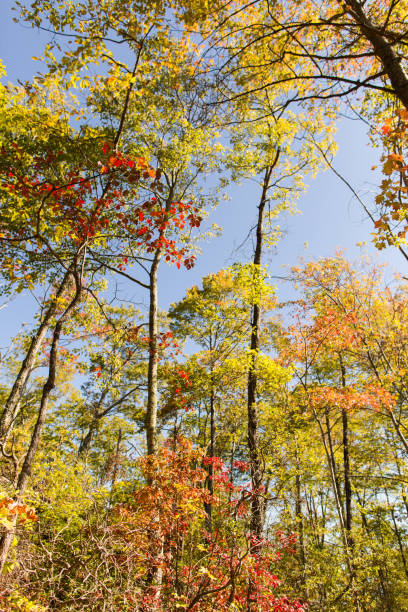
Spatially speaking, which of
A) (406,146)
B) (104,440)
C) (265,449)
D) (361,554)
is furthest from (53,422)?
(406,146)

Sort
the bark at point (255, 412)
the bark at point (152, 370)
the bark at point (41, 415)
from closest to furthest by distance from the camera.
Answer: the bark at point (41, 415) < the bark at point (255, 412) < the bark at point (152, 370)

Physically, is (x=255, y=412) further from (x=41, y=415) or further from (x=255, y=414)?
(x=41, y=415)

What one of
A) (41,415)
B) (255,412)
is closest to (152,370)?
(255,412)

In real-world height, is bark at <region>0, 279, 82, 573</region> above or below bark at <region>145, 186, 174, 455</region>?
below

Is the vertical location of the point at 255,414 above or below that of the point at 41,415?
above

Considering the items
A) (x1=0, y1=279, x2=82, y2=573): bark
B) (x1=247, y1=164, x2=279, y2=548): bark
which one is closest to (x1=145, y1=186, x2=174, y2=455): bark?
(x1=247, y1=164, x2=279, y2=548): bark

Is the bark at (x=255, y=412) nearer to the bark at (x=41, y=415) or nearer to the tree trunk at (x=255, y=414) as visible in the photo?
the tree trunk at (x=255, y=414)

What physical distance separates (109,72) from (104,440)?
16594mm

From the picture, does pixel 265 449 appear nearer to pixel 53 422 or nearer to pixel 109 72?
pixel 109 72

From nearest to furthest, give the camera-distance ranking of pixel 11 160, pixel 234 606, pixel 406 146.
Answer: pixel 406 146 → pixel 234 606 → pixel 11 160

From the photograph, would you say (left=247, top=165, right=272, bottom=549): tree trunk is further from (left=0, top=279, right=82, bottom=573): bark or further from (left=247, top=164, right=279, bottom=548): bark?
(left=0, top=279, right=82, bottom=573): bark

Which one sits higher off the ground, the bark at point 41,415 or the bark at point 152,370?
the bark at point 152,370

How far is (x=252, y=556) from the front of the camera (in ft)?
14.0

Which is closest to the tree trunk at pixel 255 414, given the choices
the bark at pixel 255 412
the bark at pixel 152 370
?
the bark at pixel 255 412
